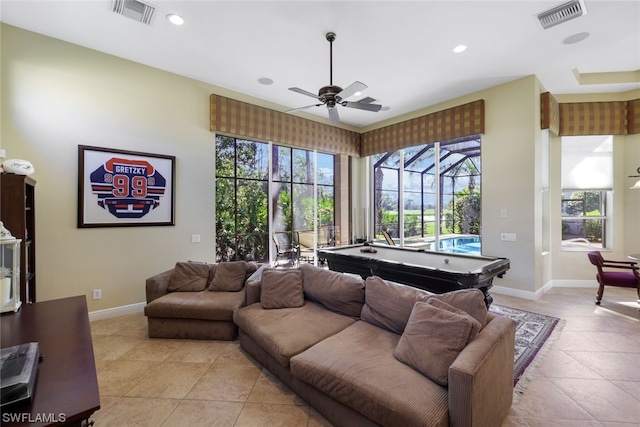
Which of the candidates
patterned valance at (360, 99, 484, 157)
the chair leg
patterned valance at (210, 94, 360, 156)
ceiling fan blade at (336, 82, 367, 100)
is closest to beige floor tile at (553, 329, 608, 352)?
the chair leg

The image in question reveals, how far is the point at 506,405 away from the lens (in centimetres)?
183

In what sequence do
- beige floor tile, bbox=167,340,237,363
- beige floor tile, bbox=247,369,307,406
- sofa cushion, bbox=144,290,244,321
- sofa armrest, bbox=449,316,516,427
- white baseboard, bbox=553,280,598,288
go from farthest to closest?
white baseboard, bbox=553,280,598,288 < sofa cushion, bbox=144,290,244,321 < beige floor tile, bbox=167,340,237,363 < beige floor tile, bbox=247,369,307,406 < sofa armrest, bbox=449,316,516,427

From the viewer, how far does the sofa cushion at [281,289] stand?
2754mm

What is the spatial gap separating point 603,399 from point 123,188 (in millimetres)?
5220

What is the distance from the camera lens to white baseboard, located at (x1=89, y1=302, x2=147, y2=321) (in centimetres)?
349

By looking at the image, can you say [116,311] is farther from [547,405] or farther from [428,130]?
[428,130]

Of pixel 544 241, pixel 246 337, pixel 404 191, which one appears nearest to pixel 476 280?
pixel 246 337

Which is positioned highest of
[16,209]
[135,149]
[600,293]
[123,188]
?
[135,149]

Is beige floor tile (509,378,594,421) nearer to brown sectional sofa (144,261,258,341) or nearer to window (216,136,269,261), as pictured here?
brown sectional sofa (144,261,258,341)

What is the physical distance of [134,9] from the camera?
8.95 feet

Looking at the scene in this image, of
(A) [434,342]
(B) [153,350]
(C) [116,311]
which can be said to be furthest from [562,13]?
(C) [116,311]

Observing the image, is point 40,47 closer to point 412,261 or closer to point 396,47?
point 396,47

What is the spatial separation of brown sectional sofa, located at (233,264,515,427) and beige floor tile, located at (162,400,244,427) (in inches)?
16.7

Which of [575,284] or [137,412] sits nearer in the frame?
[137,412]
